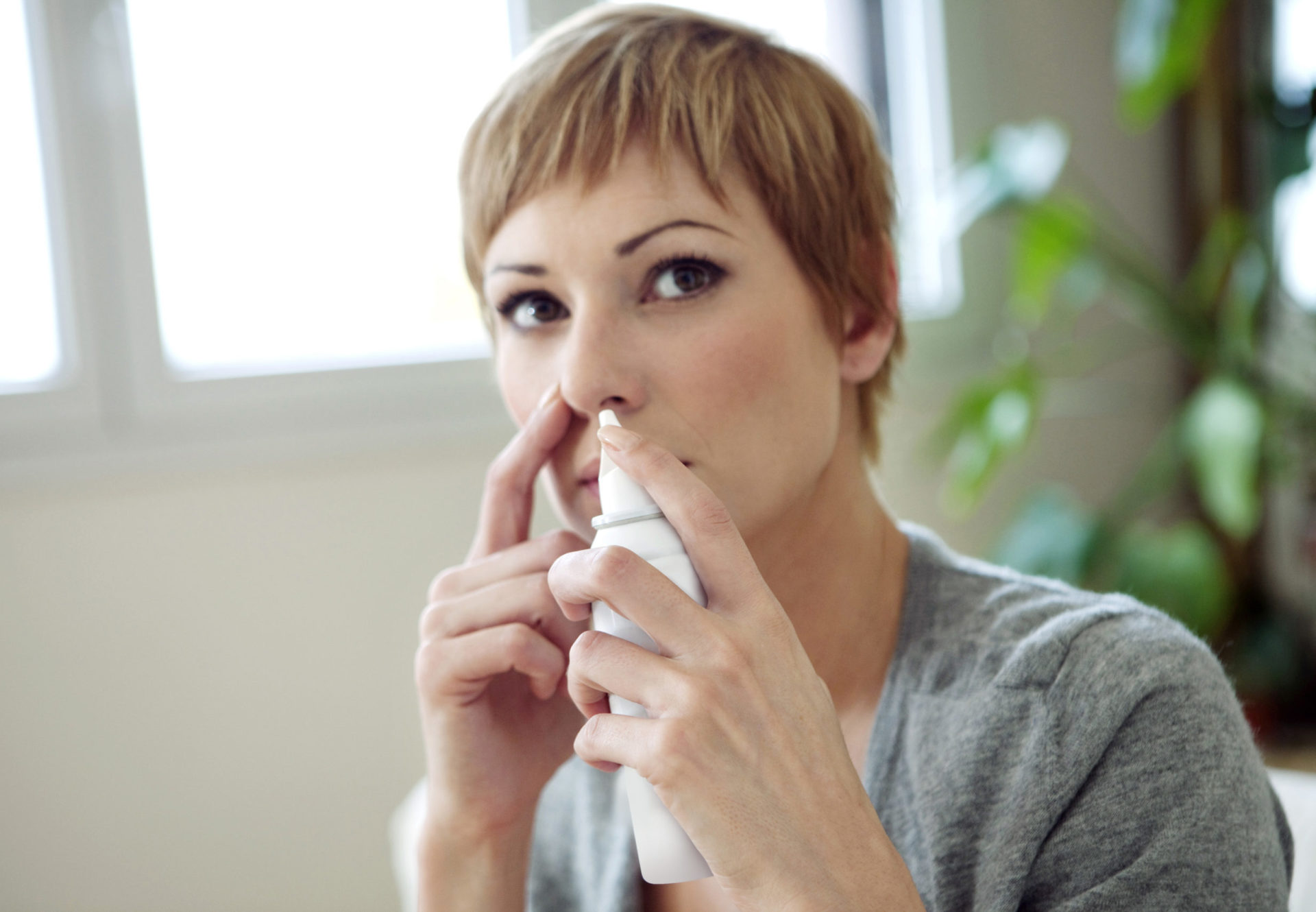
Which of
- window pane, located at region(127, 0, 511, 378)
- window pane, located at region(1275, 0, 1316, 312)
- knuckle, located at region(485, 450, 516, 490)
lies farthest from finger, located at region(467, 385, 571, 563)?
window pane, located at region(1275, 0, 1316, 312)

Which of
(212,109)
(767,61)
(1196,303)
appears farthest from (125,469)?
(1196,303)

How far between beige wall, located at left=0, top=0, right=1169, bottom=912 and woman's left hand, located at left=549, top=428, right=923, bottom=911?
3.88 feet

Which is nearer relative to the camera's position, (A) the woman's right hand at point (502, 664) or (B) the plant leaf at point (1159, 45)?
(A) the woman's right hand at point (502, 664)

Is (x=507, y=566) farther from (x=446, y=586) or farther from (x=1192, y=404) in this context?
(x=1192, y=404)

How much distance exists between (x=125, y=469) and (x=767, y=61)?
118cm

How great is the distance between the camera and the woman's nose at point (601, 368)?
0.80 meters

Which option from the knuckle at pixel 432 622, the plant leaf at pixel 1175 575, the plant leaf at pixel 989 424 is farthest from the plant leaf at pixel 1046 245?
the knuckle at pixel 432 622

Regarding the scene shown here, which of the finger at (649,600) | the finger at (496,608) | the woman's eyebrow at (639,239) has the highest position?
the woman's eyebrow at (639,239)

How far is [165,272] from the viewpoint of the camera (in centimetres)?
172

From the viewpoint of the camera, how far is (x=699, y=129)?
0.84 metres

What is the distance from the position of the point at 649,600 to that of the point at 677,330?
30 centimetres

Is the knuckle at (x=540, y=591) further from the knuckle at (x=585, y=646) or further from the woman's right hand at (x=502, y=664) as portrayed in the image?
the knuckle at (x=585, y=646)

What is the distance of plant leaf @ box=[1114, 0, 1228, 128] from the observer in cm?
177

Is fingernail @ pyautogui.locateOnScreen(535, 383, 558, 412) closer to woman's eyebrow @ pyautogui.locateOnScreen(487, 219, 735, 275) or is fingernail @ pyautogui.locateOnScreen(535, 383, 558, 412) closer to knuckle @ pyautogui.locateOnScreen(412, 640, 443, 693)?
woman's eyebrow @ pyautogui.locateOnScreen(487, 219, 735, 275)
